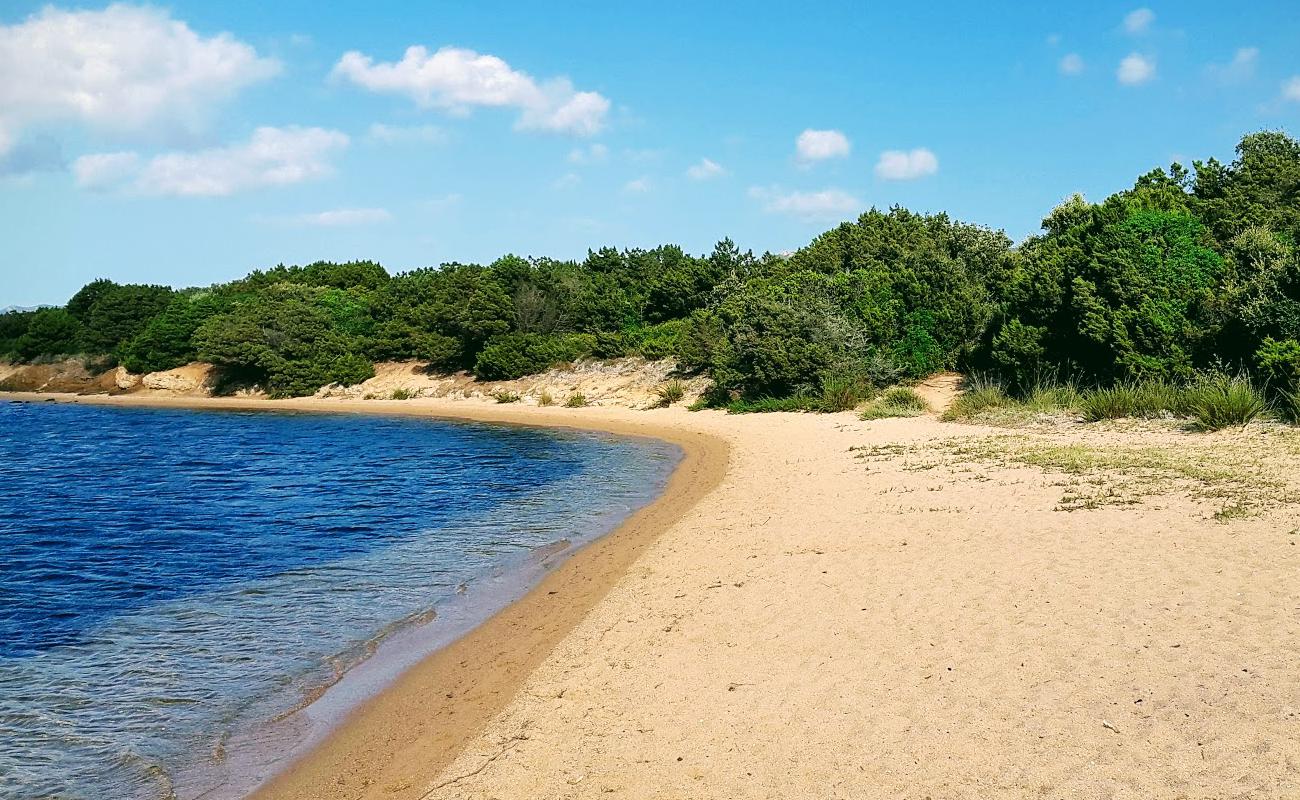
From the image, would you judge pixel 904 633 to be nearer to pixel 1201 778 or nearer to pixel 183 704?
pixel 1201 778

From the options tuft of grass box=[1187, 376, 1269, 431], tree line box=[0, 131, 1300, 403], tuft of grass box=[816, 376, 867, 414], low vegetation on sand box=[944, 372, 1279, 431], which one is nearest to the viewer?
tuft of grass box=[1187, 376, 1269, 431]

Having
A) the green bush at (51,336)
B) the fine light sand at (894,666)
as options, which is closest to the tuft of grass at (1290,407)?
the fine light sand at (894,666)

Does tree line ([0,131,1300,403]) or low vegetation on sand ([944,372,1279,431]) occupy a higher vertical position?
tree line ([0,131,1300,403])

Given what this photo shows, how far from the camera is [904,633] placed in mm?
7477

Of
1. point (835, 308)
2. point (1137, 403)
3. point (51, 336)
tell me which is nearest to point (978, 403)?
point (1137, 403)

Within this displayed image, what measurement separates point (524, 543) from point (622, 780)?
838 cm

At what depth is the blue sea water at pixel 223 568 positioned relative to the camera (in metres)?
7.25

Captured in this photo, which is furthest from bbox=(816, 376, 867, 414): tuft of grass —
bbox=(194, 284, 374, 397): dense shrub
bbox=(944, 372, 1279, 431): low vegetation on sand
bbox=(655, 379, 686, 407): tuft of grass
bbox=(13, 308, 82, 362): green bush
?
bbox=(13, 308, 82, 362): green bush

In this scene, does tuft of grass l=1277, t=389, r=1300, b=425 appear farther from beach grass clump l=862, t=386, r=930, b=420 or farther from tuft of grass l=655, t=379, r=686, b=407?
tuft of grass l=655, t=379, r=686, b=407

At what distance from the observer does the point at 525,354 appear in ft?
151

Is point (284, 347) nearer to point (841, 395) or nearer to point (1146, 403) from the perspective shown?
point (841, 395)

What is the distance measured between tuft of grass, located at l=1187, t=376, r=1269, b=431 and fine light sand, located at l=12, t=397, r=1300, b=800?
4670 millimetres

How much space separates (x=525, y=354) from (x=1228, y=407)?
33832mm

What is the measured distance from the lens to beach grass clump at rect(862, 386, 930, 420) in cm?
2594
